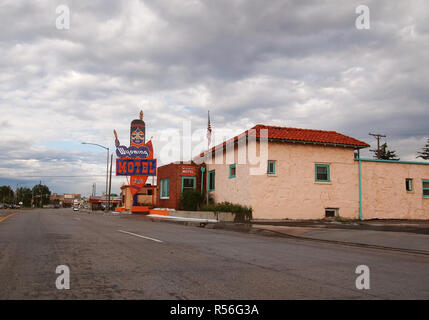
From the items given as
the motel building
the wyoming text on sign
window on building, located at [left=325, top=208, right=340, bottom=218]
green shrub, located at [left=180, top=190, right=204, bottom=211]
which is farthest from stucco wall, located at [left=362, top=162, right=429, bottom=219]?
the wyoming text on sign

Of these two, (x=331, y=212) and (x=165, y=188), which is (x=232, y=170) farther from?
(x=165, y=188)

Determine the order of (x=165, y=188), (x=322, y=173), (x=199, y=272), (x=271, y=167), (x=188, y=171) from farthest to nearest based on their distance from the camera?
1. (x=165, y=188)
2. (x=188, y=171)
3. (x=322, y=173)
4. (x=271, y=167)
5. (x=199, y=272)

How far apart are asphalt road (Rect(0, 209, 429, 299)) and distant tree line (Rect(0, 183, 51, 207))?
160m

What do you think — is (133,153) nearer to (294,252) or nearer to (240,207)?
(240,207)

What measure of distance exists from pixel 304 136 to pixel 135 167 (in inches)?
997

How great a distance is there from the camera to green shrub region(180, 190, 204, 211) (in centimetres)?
2911

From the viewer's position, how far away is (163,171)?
3531 centimetres

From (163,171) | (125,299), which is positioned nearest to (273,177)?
(163,171)

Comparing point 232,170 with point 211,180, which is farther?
point 211,180

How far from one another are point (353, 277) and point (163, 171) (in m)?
29.9

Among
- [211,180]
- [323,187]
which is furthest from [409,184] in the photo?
[211,180]

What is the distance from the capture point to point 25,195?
160 m

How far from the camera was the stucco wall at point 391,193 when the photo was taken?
24.1 meters

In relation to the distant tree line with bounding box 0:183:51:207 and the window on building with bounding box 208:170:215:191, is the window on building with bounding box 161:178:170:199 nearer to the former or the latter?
the window on building with bounding box 208:170:215:191
